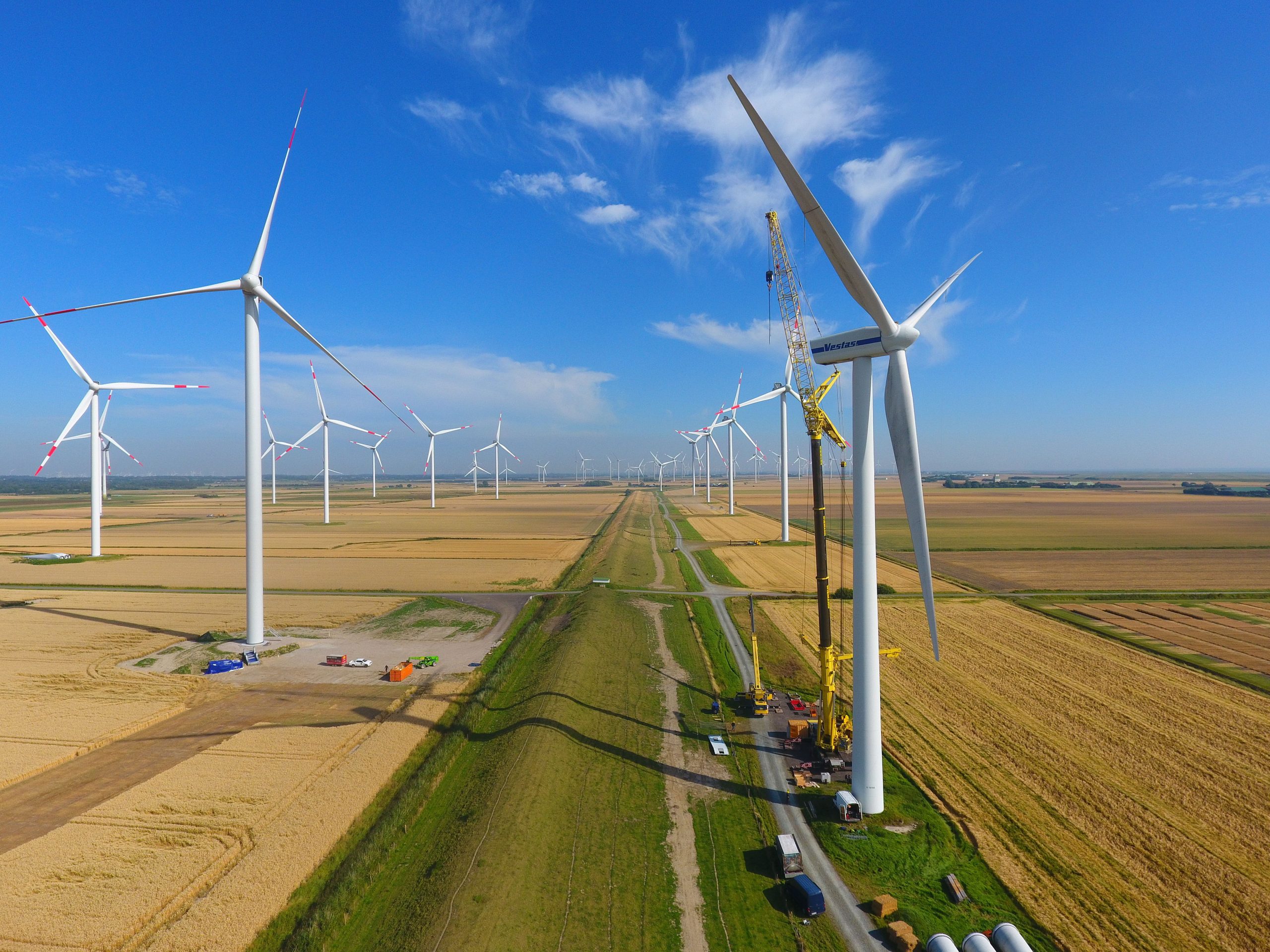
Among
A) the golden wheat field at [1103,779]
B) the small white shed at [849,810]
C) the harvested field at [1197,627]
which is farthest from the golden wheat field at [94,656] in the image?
the harvested field at [1197,627]

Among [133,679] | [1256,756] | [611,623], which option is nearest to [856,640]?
[1256,756]

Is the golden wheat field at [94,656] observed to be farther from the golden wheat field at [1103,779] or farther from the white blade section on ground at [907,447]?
the golden wheat field at [1103,779]

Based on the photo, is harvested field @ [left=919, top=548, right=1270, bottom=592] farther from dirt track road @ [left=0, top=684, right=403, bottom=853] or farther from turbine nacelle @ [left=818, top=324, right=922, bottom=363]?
dirt track road @ [left=0, top=684, right=403, bottom=853]

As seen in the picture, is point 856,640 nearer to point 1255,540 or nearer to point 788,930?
point 788,930

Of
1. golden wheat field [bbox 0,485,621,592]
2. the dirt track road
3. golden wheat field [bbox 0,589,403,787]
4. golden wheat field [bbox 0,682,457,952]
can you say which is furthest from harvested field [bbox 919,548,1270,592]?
golden wheat field [bbox 0,589,403,787]

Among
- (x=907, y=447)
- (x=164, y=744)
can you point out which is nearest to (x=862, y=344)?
(x=907, y=447)

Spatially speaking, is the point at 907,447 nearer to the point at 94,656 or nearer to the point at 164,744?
the point at 164,744
